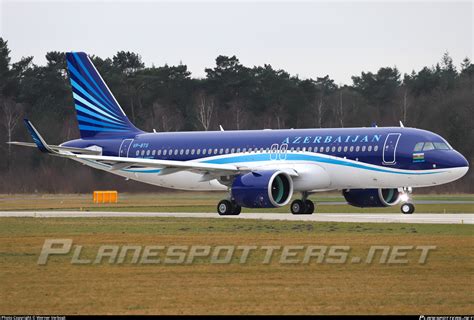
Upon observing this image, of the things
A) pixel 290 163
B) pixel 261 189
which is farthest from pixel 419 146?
pixel 261 189

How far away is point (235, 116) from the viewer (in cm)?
8638

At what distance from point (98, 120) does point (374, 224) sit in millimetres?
20846

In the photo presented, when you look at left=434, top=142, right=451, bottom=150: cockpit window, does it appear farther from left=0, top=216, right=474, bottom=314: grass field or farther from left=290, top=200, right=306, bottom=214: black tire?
left=0, top=216, right=474, bottom=314: grass field

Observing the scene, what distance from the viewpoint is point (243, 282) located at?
19938 mm

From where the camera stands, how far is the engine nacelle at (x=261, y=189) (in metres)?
41.1

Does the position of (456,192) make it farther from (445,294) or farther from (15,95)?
(445,294)

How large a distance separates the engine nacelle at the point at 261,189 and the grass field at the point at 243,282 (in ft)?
35.1

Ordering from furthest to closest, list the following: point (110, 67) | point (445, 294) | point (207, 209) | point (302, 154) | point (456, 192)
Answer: point (110, 67) → point (456, 192) → point (207, 209) → point (302, 154) → point (445, 294)

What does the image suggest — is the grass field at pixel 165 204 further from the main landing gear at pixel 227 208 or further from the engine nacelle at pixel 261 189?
the engine nacelle at pixel 261 189

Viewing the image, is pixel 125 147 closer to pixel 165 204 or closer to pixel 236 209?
pixel 165 204

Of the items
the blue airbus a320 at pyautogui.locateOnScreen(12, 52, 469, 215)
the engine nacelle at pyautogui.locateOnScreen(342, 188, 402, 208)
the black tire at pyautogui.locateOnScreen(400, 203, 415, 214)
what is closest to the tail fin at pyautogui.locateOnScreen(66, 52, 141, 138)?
the blue airbus a320 at pyautogui.locateOnScreen(12, 52, 469, 215)

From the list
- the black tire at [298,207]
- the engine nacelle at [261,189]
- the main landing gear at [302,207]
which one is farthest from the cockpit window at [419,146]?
the black tire at [298,207]

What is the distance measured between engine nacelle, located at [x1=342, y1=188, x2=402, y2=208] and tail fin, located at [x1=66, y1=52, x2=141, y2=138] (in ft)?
40.3

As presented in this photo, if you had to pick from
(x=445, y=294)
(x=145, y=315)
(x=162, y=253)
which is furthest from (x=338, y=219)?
(x=145, y=315)
